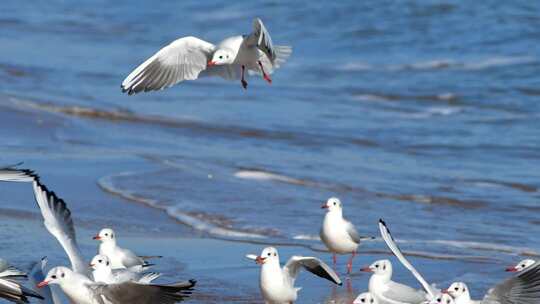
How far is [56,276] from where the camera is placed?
6.96 m

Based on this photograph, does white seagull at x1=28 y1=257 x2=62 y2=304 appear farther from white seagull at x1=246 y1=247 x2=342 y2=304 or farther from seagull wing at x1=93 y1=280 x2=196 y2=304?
white seagull at x1=246 y1=247 x2=342 y2=304

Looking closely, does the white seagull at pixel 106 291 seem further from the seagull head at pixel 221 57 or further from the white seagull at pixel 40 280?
the seagull head at pixel 221 57

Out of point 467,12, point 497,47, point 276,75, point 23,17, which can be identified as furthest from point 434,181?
point 23,17

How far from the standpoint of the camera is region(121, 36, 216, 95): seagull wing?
10461 millimetres

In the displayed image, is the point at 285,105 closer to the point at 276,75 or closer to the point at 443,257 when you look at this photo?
the point at 276,75

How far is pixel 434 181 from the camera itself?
13094 millimetres

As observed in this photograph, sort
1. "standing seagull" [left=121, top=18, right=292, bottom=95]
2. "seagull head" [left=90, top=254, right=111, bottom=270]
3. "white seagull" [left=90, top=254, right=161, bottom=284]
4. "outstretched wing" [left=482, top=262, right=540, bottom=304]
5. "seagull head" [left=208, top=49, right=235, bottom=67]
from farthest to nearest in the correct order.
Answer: "standing seagull" [left=121, top=18, right=292, bottom=95]
"seagull head" [left=208, top=49, right=235, bottom=67]
"seagull head" [left=90, top=254, right=111, bottom=270]
"white seagull" [left=90, top=254, right=161, bottom=284]
"outstretched wing" [left=482, top=262, right=540, bottom=304]

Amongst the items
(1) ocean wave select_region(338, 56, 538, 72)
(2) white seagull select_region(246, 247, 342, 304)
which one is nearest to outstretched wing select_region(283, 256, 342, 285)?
(2) white seagull select_region(246, 247, 342, 304)

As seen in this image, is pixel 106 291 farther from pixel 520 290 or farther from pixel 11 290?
pixel 520 290

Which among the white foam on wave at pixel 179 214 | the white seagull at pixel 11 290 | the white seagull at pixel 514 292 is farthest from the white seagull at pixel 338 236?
the white seagull at pixel 11 290

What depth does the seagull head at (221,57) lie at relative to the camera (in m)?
10.3

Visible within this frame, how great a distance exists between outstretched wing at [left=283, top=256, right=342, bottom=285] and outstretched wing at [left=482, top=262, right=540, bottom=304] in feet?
2.96

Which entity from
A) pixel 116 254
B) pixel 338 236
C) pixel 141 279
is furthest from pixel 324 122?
pixel 141 279

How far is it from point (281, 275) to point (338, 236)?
151 cm
